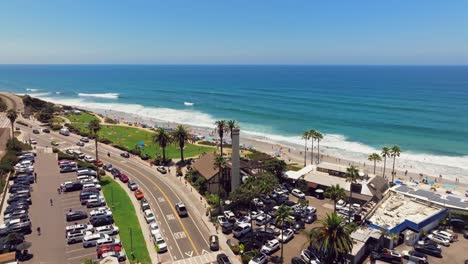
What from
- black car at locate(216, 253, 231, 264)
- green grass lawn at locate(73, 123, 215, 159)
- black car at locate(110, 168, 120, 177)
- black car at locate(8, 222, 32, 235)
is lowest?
black car at locate(216, 253, 231, 264)

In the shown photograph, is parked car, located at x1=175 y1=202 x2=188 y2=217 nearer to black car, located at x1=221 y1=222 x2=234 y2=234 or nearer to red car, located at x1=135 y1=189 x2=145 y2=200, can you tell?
black car, located at x1=221 y1=222 x2=234 y2=234

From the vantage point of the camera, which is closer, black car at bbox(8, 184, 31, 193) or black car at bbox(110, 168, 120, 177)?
black car at bbox(8, 184, 31, 193)

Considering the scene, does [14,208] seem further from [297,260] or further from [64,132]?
[64,132]

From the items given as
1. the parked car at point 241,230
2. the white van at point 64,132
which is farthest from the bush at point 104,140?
the parked car at point 241,230

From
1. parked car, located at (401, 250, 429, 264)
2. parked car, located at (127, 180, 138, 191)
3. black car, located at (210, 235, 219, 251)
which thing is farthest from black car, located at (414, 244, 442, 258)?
parked car, located at (127, 180, 138, 191)

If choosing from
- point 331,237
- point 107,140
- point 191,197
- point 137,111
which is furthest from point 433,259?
point 137,111

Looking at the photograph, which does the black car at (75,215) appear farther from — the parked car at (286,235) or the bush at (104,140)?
the bush at (104,140)

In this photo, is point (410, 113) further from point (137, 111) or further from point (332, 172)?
point (137, 111)
